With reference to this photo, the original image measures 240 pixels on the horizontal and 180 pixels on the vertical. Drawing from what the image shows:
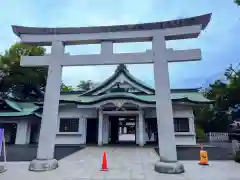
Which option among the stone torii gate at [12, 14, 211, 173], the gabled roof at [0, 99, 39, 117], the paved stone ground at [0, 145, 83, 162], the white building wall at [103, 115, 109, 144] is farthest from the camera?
the gabled roof at [0, 99, 39, 117]

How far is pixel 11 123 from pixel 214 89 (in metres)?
24.3

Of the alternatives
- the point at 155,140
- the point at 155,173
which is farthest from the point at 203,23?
the point at 155,140

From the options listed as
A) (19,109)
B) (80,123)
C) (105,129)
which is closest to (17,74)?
(19,109)

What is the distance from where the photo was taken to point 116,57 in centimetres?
713

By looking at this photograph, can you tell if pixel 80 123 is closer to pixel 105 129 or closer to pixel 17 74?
pixel 105 129

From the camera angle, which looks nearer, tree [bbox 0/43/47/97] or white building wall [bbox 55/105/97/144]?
white building wall [bbox 55/105/97/144]

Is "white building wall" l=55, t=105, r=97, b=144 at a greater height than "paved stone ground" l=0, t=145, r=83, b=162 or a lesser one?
greater

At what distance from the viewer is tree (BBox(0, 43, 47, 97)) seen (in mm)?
27000

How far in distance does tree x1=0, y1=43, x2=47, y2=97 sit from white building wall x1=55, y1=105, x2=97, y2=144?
14289mm

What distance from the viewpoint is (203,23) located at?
6.92 m

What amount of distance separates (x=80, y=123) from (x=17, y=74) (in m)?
16.4

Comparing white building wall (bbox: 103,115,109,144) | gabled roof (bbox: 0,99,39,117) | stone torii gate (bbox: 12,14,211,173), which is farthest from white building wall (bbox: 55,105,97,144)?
stone torii gate (bbox: 12,14,211,173)

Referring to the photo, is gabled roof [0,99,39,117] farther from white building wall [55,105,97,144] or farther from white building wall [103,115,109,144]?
white building wall [103,115,109,144]

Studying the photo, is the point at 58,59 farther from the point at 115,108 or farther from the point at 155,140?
the point at 155,140
